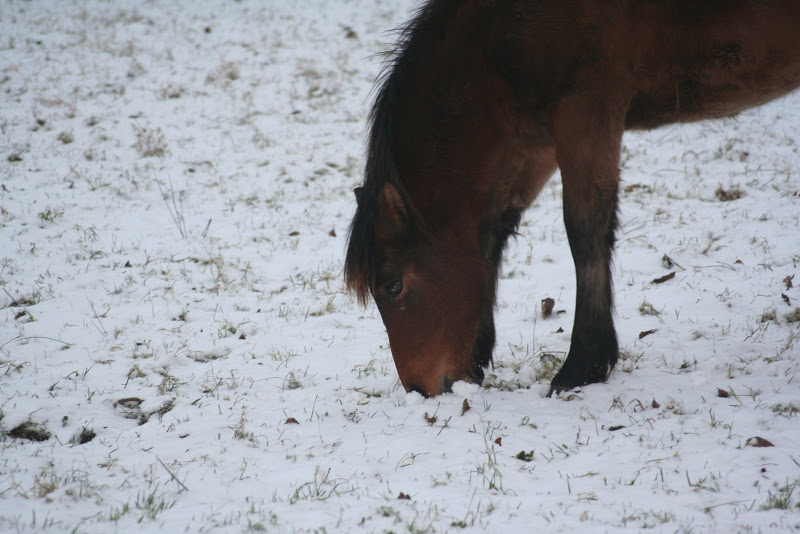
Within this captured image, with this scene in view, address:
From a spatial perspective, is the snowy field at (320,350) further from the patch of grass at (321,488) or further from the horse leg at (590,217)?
the horse leg at (590,217)

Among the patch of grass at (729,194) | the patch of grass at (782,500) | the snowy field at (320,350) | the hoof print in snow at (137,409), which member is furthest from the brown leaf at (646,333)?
the hoof print in snow at (137,409)

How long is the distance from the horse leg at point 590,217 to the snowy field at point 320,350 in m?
0.16

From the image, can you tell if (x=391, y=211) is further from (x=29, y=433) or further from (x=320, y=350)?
(x=29, y=433)

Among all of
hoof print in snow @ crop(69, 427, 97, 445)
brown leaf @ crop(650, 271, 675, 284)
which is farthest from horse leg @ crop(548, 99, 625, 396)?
hoof print in snow @ crop(69, 427, 97, 445)

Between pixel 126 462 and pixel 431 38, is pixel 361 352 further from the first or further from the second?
pixel 431 38

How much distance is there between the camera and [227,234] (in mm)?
5863

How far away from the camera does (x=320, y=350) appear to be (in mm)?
4086

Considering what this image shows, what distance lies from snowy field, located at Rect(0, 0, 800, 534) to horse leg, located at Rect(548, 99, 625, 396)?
16cm

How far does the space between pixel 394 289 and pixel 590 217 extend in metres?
1.03

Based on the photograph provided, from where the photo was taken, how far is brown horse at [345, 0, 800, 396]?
9.66 feet

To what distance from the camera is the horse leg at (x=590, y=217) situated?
3.00m

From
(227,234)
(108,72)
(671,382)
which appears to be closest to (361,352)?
(671,382)

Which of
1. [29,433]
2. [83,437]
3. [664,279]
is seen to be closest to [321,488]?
[83,437]

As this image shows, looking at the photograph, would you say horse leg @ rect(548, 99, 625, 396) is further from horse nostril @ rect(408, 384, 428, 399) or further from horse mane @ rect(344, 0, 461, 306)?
horse mane @ rect(344, 0, 461, 306)
